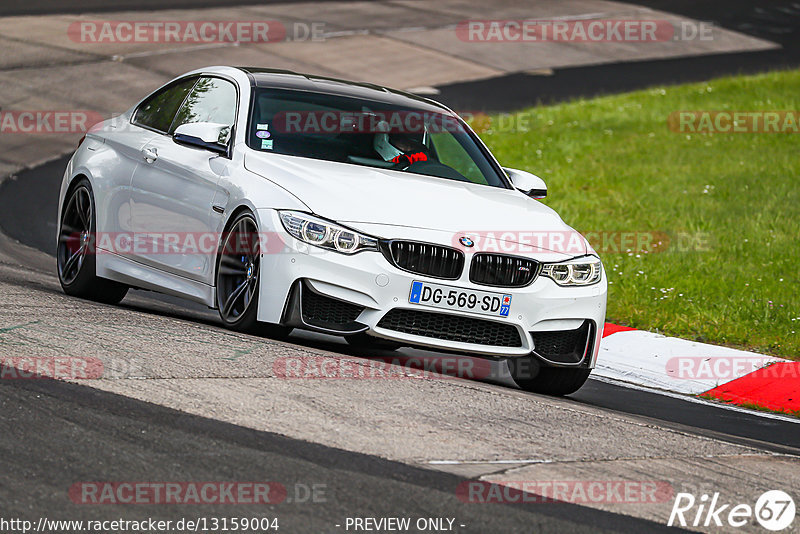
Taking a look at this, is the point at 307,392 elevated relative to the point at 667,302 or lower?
elevated

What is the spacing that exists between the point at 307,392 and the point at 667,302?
5.30 metres

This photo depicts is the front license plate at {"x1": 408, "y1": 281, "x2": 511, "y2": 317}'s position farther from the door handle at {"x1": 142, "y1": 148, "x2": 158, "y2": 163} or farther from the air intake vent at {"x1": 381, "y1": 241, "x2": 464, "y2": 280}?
the door handle at {"x1": 142, "y1": 148, "x2": 158, "y2": 163}

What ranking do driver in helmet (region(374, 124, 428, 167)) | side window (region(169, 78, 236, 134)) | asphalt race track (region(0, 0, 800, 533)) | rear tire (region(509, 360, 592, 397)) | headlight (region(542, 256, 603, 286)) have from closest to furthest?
asphalt race track (region(0, 0, 800, 533)), headlight (region(542, 256, 603, 286)), rear tire (region(509, 360, 592, 397)), driver in helmet (region(374, 124, 428, 167)), side window (region(169, 78, 236, 134))

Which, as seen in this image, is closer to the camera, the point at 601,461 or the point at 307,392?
the point at 601,461

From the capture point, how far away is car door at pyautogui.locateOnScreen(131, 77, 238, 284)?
7496 millimetres

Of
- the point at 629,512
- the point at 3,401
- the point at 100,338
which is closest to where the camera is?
the point at 629,512

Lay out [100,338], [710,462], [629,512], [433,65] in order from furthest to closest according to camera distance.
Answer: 1. [433,65]
2. [100,338]
3. [710,462]
4. [629,512]

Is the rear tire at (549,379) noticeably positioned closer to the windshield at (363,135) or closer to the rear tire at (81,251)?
the windshield at (363,135)

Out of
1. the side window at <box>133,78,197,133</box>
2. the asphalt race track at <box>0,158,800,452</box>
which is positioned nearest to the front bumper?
the asphalt race track at <box>0,158,800,452</box>

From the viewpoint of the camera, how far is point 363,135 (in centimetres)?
795

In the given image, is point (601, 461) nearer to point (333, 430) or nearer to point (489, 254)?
point (333, 430)

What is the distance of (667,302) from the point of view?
1048cm

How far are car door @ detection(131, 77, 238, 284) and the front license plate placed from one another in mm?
1337

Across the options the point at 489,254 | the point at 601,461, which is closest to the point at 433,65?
the point at 489,254
